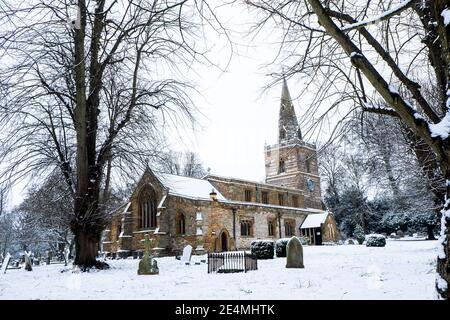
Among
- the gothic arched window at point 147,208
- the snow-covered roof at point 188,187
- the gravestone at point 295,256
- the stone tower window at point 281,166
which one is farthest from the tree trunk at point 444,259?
the stone tower window at point 281,166

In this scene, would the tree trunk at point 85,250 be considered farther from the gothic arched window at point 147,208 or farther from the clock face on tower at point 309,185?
the clock face on tower at point 309,185

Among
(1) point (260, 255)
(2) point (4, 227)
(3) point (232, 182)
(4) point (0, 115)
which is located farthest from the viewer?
(2) point (4, 227)

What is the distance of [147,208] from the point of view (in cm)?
3522

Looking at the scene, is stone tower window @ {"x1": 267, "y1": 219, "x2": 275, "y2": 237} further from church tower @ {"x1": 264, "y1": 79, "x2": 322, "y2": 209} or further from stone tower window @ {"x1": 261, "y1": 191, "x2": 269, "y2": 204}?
church tower @ {"x1": 264, "y1": 79, "x2": 322, "y2": 209}

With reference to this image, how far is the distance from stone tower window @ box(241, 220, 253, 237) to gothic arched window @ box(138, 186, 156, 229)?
29.9ft

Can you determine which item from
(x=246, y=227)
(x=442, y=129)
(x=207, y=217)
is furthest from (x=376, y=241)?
(x=442, y=129)

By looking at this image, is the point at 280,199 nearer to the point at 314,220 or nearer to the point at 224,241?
the point at 314,220

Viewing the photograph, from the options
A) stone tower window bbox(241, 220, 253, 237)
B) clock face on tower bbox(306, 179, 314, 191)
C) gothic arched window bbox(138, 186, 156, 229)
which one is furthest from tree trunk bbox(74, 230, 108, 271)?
clock face on tower bbox(306, 179, 314, 191)

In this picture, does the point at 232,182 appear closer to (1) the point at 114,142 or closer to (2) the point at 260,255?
(2) the point at 260,255

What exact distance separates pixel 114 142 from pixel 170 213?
58.4ft

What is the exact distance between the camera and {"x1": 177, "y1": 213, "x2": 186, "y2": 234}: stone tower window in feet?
108

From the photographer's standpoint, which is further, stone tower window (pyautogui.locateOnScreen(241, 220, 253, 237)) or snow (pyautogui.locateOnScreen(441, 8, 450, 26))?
stone tower window (pyautogui.locateOnScreen(241, 220, 253, 237))

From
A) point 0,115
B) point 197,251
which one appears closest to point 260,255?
point 197,251
